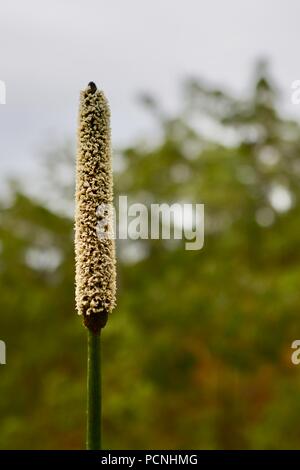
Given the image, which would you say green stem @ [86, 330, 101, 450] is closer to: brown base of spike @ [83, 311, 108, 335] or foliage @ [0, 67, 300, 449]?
brown base of spike @ [83, 311, 108, 335]

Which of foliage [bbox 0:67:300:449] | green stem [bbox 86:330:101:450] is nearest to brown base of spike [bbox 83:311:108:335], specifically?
green stem [bbox 86:330:101:450]

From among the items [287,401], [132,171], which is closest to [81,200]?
[287,401]

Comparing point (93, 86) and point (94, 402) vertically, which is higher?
point (93, 86)

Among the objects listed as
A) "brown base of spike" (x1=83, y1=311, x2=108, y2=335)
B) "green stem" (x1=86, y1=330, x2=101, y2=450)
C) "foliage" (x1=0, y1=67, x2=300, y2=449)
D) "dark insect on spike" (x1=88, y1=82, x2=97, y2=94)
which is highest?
"foliage" (x1=0, y1=67, x2=300, y2=449)

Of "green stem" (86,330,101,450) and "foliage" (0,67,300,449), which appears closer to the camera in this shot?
"green stem" (86,330,101,450)

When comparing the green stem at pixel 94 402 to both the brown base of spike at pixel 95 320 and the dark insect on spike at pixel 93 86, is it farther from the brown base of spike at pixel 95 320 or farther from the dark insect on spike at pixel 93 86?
the dark insect on spike at pixel 93 86

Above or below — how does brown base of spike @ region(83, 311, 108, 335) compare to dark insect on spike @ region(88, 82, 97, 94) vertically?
below

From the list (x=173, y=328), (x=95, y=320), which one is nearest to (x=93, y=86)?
(x=95, y=320)

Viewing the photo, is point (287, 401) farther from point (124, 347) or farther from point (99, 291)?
point (99, 291)

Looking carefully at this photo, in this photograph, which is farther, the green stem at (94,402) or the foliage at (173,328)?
the foliage at (173,328)

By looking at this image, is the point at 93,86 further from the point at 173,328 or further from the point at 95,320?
the point at 173,328

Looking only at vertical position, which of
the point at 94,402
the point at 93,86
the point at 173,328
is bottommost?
the point at 94,402

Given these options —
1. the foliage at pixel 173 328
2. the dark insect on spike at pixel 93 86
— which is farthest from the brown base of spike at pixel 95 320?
the foliage at pixel 173 328
